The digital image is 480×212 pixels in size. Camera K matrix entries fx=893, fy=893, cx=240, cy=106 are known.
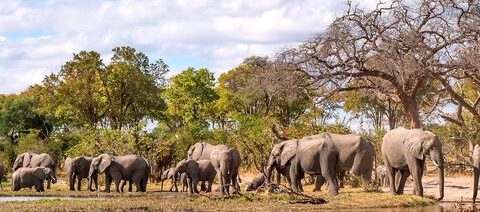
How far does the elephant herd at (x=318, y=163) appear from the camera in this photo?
31.5 m

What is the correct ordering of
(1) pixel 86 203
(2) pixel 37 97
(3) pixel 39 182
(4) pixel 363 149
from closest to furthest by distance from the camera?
(1) pixel 86 203
(4) pixel 363 149
(3) pixel 39 182
(2) pixel 37 97

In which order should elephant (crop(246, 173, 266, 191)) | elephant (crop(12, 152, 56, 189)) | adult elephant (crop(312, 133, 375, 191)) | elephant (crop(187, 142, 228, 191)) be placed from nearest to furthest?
1. adult elephant (crop(312, 133, 375, 191))
2. elephant (crop(246, 173, 266, 191))
3. elephant (crop(187, 142, 228, 191))
4. elephant (crop(12, 152, 56, 189))

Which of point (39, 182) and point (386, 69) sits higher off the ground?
point (386, 69)

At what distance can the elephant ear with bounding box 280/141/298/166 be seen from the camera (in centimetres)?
3612

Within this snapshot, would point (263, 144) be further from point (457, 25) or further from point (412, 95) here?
point (457, 25)

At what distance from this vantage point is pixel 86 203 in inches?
1191

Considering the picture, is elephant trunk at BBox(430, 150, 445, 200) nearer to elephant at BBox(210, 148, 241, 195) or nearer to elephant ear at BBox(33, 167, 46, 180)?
elephant at BBox(210, 148, 241, 195)

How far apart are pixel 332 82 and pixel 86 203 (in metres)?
17.1

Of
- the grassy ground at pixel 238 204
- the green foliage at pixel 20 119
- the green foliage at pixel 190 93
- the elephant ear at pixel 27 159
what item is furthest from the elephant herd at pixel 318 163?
the green foliage at pixel 20 119

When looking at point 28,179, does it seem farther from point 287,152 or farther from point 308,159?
point 308,159

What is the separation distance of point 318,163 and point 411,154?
4609 millimetres

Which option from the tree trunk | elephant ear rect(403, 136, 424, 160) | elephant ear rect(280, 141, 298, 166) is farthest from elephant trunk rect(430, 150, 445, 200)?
the tree trunk

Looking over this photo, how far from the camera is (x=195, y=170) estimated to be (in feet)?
136

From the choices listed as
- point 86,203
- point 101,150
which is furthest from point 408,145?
point 101,150
